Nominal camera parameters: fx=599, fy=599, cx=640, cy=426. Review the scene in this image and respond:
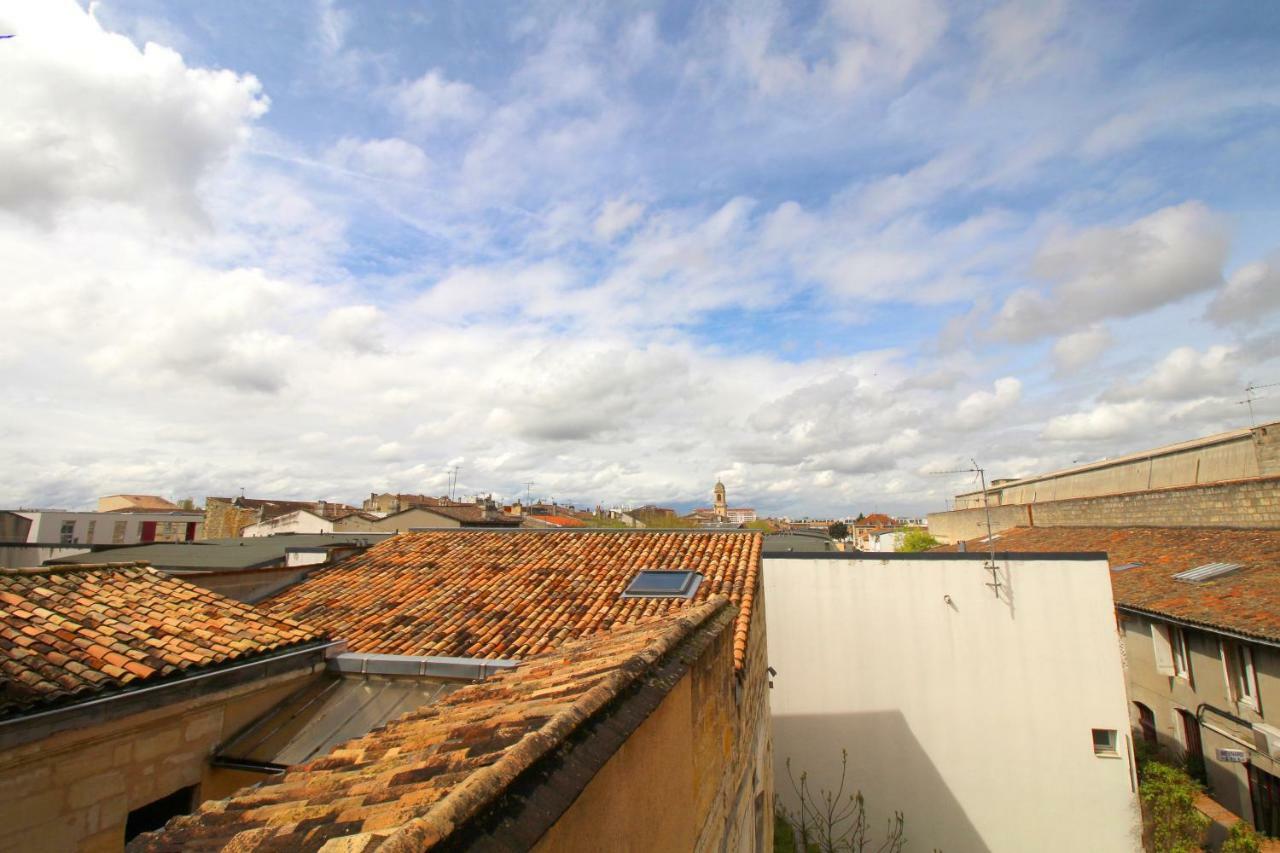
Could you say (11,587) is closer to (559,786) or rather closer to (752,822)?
(559,786)

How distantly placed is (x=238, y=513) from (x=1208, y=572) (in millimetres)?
45957

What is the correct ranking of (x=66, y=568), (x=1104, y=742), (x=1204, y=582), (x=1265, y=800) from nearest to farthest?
1. (x=66, y=568)
2. (x=1104, y=742)
3. (x=1265, y=800)
4. (x=1204, y=582)

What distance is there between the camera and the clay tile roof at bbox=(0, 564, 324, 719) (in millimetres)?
4773

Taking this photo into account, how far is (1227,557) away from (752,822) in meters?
17.5

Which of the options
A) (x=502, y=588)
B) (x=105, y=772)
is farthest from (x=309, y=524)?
(x=105, y=772)

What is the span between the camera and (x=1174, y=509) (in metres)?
21.2

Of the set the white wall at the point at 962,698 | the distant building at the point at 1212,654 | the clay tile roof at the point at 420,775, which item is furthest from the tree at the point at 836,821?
the clay tile roof at the point at 420,775

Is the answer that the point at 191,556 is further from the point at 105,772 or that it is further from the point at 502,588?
the point at 105,772

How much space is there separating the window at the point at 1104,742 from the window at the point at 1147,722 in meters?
6.84

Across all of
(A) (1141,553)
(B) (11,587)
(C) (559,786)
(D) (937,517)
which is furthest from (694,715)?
(D) (937,517)

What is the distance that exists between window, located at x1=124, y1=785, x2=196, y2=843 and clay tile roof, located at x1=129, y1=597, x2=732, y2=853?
4.33 meters

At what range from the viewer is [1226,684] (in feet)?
43.2

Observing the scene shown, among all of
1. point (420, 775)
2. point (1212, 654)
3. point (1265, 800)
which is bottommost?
point (1265, 800)

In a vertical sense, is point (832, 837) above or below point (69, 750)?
below
